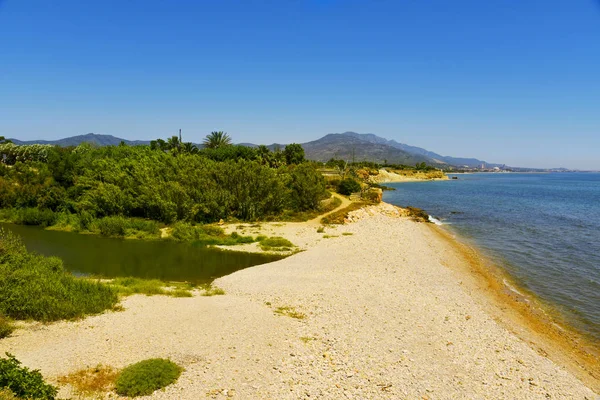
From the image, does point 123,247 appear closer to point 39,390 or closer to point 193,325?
point 193,325

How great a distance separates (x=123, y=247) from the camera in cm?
3947

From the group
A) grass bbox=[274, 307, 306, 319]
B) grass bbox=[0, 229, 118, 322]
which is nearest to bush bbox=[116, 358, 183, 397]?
grass bbox=[274, 307, 306, 319]

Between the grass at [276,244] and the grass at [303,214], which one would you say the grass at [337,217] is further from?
the grass at [276,244]

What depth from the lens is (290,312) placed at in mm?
20375

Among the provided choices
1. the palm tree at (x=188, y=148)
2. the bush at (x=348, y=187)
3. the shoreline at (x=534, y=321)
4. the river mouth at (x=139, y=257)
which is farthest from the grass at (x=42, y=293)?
the bush at (x=348, y=187)

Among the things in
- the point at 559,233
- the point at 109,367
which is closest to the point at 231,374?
the point at 109,367

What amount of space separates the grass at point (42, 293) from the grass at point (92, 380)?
6339 millimetres

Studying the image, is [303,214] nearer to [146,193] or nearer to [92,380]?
[146,193]

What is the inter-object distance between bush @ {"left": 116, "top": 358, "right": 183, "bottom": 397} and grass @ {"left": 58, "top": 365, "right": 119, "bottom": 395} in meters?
0.41

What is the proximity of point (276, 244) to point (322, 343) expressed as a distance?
75.4 feet

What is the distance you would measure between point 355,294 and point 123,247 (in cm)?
2893

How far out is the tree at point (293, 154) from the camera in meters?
85.8

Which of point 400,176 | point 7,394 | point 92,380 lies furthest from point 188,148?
point 400,176

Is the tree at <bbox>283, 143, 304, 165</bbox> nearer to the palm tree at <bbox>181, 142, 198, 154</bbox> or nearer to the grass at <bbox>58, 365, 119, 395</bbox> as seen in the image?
the palm tree at <bbox>181, 142, 198, 154</bbox>
